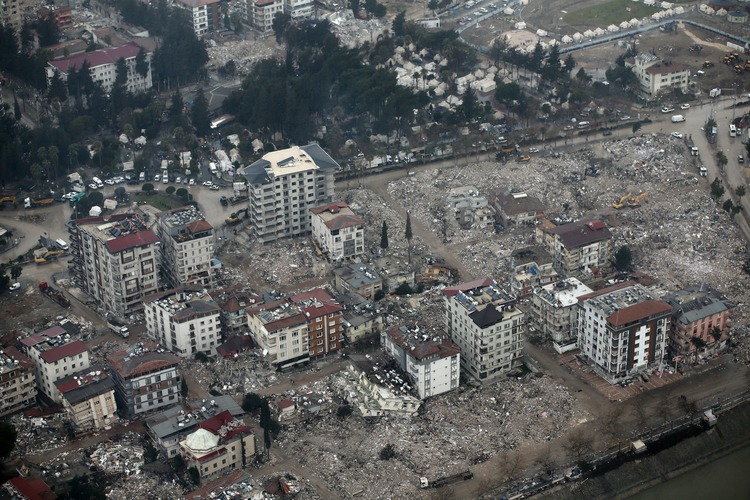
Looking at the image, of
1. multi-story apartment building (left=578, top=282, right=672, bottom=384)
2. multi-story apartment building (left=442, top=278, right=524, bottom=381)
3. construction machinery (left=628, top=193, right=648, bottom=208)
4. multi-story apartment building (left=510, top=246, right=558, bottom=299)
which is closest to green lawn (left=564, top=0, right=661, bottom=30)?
construction machinery (left=628, top=193, right=648, bottom=208)

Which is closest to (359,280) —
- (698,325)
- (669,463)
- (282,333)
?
(282,333)

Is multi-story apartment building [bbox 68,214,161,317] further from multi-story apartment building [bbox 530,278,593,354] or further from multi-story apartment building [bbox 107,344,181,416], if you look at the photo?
multi-story apartment building [bbox 530,278,593,354]

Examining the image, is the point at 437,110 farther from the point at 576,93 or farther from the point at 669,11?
the point at 669,11

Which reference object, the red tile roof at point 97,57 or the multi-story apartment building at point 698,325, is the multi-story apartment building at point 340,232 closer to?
the multi-story apartment building at point 698,325

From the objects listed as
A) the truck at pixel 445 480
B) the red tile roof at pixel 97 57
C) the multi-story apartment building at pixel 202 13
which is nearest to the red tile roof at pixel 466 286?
the truck at pixel 445 480

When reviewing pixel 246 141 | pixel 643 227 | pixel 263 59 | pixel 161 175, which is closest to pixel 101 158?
pixel 161 175

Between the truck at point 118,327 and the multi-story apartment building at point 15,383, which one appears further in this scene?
the truck at point 118,327

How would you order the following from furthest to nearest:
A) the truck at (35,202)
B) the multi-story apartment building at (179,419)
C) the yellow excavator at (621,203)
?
1. the truck at (35,202)
2. the yellow excavator at (621,203)
3. the multi-story apartment building at (179,419)
